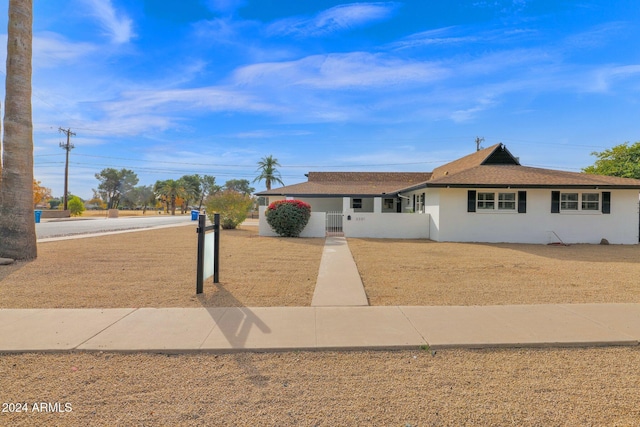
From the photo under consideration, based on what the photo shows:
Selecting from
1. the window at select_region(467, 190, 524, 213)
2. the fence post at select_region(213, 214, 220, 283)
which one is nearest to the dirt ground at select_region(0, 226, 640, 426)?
the fence post at select_region(213, 214, 220, 283)

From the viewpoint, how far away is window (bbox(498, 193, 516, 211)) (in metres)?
17.1

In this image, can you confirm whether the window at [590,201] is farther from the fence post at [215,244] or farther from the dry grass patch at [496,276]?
the fence post at [215,244]

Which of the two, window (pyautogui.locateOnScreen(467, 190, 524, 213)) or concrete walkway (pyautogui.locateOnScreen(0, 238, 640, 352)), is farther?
window (pyautogui.locateOnScreen(467, 190, 524, 213))

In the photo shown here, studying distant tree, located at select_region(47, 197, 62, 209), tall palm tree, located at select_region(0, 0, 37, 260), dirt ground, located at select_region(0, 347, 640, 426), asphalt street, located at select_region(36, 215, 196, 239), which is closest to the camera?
dirt ground, located at select_region(0, 347, 640, 426)

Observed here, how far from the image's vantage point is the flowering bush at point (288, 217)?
1880 cm

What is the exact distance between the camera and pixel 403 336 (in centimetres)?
450

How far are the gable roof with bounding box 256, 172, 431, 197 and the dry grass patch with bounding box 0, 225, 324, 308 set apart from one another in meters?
12.7

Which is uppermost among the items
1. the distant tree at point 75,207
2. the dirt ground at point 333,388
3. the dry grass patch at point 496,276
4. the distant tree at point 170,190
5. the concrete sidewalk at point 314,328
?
the distant tree at point 170,190

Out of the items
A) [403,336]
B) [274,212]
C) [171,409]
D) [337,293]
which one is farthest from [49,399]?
[274,212]

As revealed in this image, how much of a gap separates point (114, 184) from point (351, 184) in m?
88.7

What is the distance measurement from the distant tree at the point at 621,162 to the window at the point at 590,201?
2283cm

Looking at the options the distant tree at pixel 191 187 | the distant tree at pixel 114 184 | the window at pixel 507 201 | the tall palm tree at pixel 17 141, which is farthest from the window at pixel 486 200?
the distant tree at pixel 114 184

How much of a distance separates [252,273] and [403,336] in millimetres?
5237

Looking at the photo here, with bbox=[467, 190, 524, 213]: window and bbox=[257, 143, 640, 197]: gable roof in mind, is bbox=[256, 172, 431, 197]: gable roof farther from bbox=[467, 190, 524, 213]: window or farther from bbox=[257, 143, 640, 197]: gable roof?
bbox=[467, 190, 524, 213]: window
